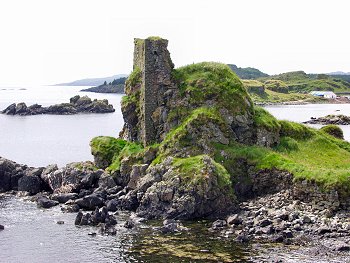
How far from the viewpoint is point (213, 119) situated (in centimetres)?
6488

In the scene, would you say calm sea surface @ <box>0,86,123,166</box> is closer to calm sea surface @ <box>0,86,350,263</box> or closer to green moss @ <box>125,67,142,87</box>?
green moss @ <box>125,67,142,87</box>

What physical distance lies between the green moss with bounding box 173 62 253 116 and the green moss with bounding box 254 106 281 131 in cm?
143

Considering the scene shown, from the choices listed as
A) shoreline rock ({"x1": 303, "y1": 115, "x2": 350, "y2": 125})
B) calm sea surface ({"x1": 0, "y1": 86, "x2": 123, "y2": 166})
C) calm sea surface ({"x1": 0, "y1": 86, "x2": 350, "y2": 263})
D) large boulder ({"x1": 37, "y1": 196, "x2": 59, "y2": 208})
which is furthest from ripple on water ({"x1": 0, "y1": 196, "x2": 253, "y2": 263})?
shoreline rock ({"x1": 303, "y1": 115, "x2": 350, "y2": 125})

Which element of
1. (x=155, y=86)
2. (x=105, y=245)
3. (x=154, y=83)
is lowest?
(x=105, y=245)

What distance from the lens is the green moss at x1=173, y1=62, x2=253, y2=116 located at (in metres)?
67.6

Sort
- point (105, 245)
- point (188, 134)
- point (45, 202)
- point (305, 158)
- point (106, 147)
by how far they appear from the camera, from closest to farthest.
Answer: point (105, 245) → point (45, 202) → point (188, 134) → point (305, 158) → point (106, 147)

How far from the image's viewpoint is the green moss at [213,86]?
6762 centimetres

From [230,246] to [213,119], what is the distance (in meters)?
22.7

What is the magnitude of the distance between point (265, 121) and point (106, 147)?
22102mm

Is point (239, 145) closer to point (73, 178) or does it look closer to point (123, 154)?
point (123, 154)

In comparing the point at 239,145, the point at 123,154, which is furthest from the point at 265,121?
the point at 123,154

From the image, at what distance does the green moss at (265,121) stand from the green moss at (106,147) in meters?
19.0

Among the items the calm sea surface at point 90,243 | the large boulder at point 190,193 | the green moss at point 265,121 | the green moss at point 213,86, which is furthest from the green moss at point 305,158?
the calm sea surface at point 90,243

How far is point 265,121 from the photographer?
68625mm
